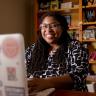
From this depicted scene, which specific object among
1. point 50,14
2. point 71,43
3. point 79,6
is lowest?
point 71,43

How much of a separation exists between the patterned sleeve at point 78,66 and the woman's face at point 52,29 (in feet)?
0.51

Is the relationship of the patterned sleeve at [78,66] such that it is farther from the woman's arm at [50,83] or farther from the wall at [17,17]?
the wall at [17,17]

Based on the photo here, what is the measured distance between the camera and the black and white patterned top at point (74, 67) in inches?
61.5

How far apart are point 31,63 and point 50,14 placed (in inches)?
15.8

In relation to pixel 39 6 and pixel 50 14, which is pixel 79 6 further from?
pixel 50 14

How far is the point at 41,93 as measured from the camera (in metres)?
1.01

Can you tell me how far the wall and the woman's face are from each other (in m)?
2.06

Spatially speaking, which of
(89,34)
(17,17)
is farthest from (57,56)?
(17,17)

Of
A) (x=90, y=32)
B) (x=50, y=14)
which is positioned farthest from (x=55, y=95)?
(x=90, y=32)

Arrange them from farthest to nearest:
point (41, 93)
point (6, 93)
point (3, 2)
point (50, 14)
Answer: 1. point (3, 2)
2. point (50, 14)
3. point (41, 93)
4. point (6, 93)

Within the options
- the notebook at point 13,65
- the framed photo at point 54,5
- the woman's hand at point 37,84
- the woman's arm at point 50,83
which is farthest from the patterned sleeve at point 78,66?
the framed photo at point 54,5

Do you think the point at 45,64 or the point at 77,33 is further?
the point at 77,33

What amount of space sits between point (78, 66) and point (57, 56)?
0.59ft

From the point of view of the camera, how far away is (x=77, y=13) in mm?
4160
